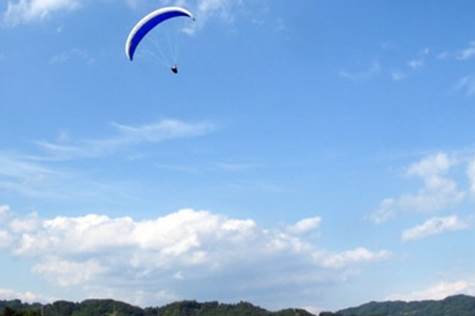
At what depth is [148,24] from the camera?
4453 centimetres

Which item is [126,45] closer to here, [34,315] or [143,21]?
[143,21]

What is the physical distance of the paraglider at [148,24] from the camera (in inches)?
1735

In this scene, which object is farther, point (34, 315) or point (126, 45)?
point (34, 315)

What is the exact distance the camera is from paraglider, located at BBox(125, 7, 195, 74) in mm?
44059

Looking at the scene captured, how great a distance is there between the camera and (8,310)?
362 ft

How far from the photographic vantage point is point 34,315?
10919 centimetres

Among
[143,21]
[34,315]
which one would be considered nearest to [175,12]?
[143,21]

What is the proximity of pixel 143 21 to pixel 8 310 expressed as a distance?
267 feet

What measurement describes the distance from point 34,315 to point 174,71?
257ft

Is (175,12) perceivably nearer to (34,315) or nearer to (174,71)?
(174,71)

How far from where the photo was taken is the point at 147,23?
146 ft

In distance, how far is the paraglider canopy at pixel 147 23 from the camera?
145 feet

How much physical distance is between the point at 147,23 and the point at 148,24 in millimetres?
142

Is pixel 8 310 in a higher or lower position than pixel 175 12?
lower
